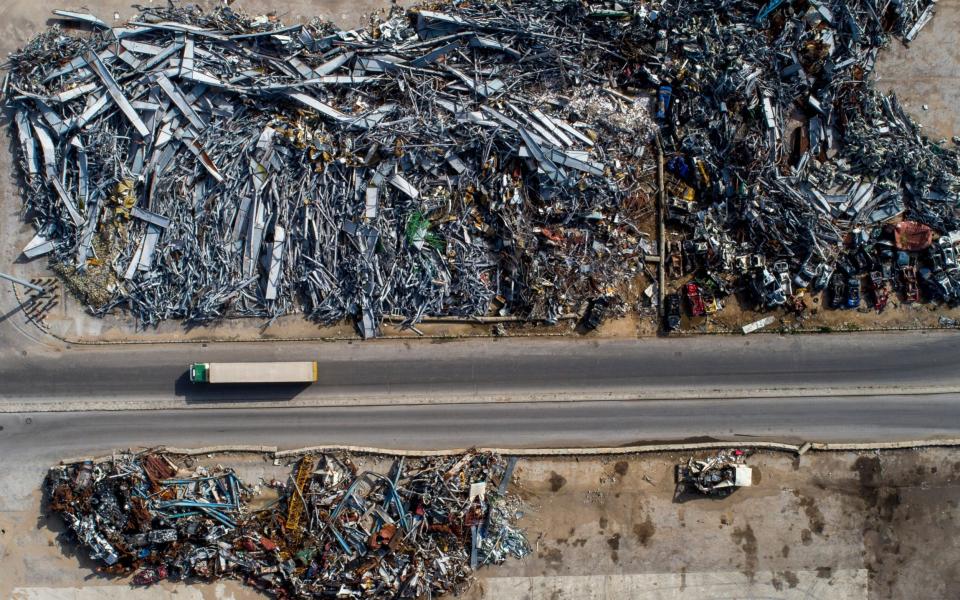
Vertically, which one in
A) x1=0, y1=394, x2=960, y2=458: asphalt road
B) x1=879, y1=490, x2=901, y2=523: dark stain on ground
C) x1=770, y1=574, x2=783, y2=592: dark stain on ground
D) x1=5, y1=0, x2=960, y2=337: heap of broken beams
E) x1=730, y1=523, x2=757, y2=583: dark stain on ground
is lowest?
x1=770, y1=574, x2=783, y2=592: dark stain on ground

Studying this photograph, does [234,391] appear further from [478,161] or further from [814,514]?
[814,514]

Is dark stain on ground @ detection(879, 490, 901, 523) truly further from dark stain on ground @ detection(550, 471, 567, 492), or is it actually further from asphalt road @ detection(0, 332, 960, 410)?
dark stain on ground @ detection(550, 471, 567, 492)

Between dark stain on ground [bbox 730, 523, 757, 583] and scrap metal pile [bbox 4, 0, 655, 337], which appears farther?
dark stain on ground [bbox 730, 523, 757, 583]

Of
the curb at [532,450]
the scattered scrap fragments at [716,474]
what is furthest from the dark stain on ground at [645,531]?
the curb at [532,450]

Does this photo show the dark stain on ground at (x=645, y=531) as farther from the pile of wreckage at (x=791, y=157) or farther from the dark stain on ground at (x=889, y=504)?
the dark stain on ground at (x=889, y=504)

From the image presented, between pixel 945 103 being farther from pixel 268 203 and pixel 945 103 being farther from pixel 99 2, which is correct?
pixel 99 2

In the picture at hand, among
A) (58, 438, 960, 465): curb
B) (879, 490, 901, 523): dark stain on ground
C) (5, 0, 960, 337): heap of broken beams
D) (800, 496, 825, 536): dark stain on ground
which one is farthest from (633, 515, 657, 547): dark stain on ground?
(879, 490, 901, 523): dark stain on ground

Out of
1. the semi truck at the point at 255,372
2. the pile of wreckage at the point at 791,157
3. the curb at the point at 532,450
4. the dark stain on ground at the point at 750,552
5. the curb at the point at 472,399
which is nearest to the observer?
the semi truck at the point at 255,372
